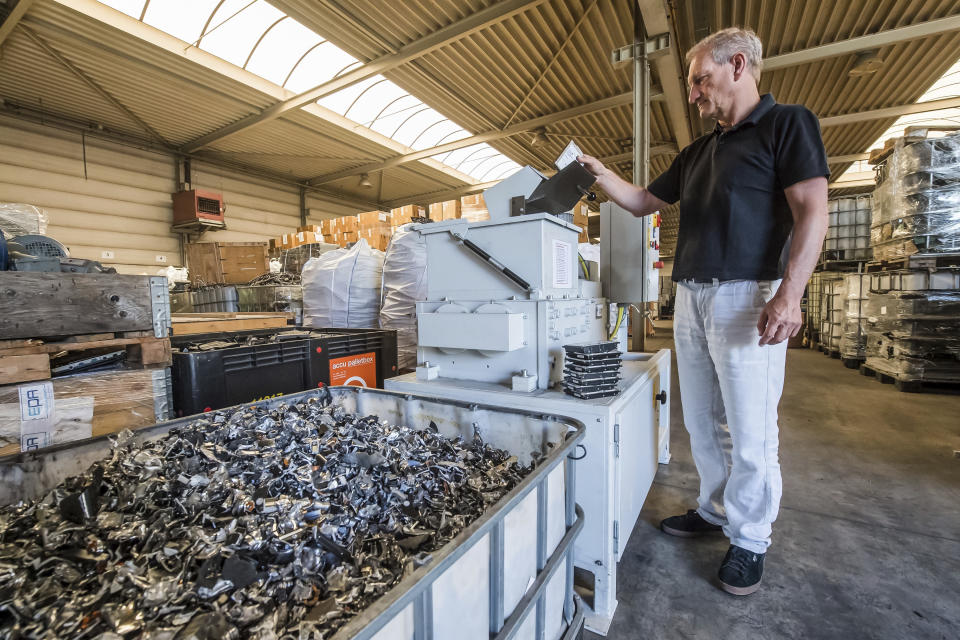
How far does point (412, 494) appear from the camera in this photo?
842 millimetres

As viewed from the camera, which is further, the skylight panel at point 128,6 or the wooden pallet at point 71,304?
the skylight panel at point 128,6

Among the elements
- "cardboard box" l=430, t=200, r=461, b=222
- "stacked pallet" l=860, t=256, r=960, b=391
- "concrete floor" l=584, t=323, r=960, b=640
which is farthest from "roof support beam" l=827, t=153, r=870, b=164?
"cardboard box" l=430, t=200, r=461, b=222

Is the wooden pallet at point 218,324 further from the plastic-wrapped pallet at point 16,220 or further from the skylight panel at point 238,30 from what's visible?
the skylight panel at point 238,30

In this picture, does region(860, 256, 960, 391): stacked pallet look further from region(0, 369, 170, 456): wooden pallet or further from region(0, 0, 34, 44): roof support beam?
region(0, 0, 34, 44): roof support beam

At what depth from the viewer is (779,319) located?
3.52 ft

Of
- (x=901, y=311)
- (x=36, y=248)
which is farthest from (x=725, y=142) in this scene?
(x=901, y=311)

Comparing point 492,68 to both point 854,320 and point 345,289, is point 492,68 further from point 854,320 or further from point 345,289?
point 854,320

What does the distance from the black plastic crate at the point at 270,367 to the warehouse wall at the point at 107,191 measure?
17.1 feet

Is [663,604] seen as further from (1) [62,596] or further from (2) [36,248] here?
(2) [36,248]

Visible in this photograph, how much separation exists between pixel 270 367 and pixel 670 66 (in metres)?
4.38

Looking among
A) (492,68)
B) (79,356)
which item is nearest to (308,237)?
(492,68)

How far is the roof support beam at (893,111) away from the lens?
5162 mm

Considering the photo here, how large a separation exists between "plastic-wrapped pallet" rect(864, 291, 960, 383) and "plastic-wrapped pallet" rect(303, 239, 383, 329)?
14.6ft

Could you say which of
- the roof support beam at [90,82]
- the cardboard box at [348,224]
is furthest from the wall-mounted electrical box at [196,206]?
the cardboard box at [348,224]
